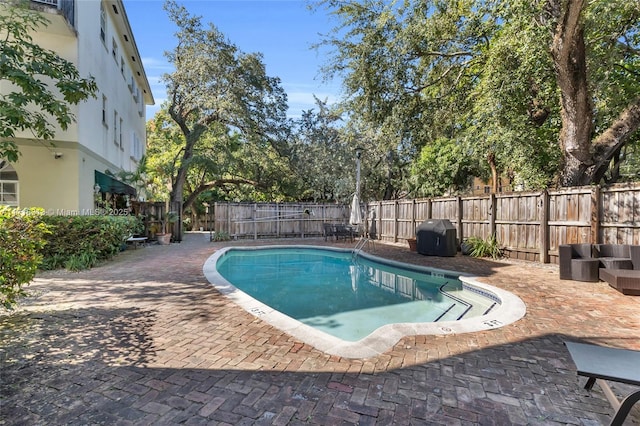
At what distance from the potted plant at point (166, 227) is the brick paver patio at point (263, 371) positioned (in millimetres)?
9935

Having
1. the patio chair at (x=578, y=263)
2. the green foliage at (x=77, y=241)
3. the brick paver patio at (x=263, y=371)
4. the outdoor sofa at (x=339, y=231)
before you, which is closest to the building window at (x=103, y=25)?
the green foliage at (x=77, y=241)

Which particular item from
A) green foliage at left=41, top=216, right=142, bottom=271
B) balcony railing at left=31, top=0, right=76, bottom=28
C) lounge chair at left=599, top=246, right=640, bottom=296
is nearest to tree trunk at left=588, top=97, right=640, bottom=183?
lounge chair at left=599, top=246, right=640, bottom=296

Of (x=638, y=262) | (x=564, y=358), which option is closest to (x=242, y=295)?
(x=564, y=358)

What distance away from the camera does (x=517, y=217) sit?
9594mm

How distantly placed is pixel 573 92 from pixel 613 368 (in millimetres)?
9196

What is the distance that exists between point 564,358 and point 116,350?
15.0 feet

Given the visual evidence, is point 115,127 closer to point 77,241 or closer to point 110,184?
point 110,184

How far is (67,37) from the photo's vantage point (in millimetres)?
9695

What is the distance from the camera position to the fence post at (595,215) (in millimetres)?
7484

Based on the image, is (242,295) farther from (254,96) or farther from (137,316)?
(254,96)

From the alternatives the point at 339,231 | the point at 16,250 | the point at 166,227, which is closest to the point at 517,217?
the point at 339,231

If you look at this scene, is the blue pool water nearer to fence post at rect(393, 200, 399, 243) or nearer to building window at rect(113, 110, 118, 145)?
fence post at rect(393, 200, 399, 243)

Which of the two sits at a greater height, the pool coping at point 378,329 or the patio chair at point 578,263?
the patio chair at point 578,263

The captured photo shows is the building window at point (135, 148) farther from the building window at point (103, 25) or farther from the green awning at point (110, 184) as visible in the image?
the building window at point (103, 25)
